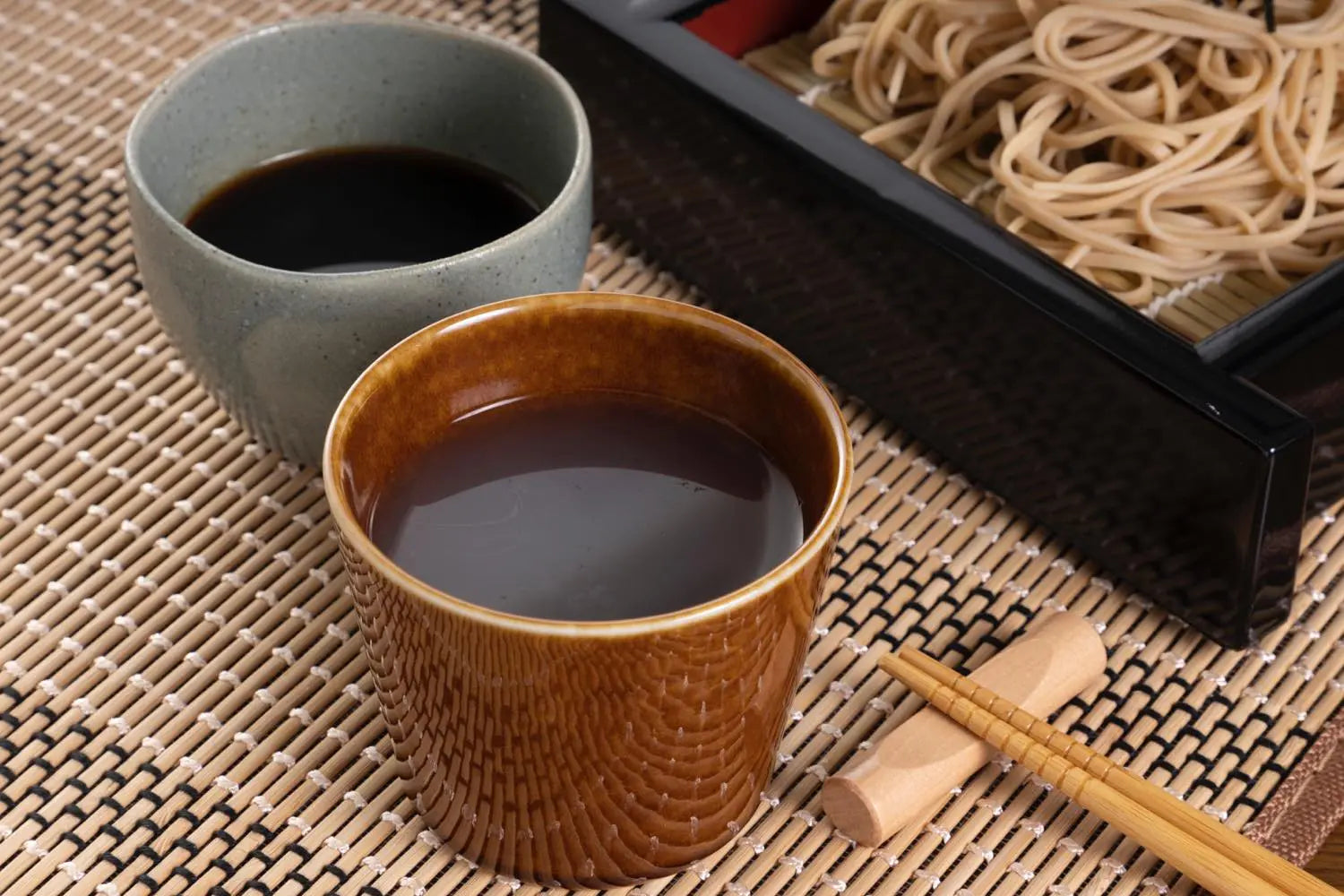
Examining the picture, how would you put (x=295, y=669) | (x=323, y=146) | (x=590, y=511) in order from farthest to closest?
(x=323, y=146), (x=295, y=669), (x=590, y=511)

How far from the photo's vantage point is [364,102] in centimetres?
102

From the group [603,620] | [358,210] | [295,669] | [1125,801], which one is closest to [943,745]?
[1125,801]

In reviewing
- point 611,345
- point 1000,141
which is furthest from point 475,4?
point 611,345

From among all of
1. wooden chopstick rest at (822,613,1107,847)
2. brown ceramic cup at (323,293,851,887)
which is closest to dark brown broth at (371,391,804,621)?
brown ceramic cup at (323,293,851,887)

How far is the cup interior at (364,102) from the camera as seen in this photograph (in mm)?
959

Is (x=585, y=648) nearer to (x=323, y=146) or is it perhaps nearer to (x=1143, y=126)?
(x=323, y=146)

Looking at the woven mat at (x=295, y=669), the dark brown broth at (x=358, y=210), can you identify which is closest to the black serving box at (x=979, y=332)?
the woven mat at (x=295, y=669)

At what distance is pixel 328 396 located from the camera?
0.91 metres

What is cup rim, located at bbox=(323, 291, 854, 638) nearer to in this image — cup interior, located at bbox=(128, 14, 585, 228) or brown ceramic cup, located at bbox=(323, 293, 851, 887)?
brown ceramic cup, located at bbox=(323, 293, 851, 887)

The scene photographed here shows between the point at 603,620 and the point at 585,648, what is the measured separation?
2.5 inches

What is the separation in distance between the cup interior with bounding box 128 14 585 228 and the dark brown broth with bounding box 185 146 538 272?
0.01 meters

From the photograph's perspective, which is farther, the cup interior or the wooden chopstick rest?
the cup interior

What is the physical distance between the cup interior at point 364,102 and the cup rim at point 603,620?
0.14 m

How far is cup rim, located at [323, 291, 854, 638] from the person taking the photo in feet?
→ 2.20
